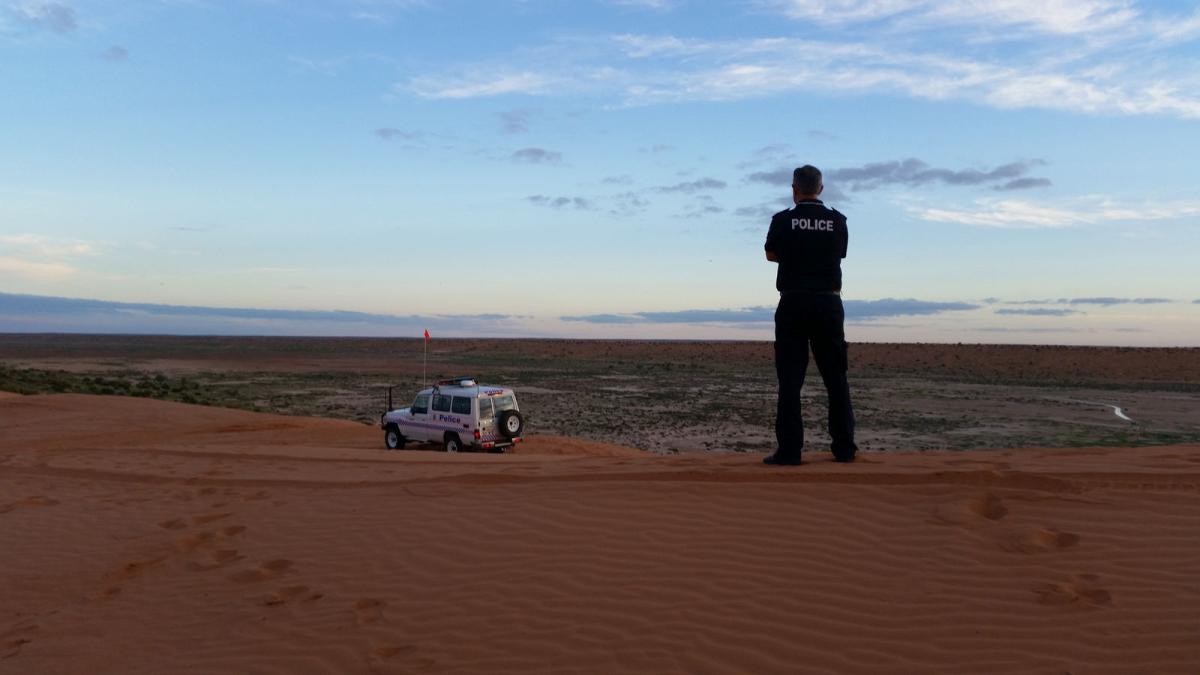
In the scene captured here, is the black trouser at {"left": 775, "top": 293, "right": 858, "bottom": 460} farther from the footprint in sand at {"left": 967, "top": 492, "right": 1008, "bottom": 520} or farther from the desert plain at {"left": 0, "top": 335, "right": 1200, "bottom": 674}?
the footprint in sand at {"left": 967, "top": 492, "right": 1008, "bottom": 520}

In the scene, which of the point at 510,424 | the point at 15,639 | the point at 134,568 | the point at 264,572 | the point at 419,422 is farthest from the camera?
the point at 419,422

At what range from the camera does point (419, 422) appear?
763 inches

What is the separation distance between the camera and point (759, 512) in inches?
258

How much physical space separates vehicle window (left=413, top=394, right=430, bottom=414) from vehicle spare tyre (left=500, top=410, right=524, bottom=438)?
75.5 inches

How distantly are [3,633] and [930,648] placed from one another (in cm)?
579

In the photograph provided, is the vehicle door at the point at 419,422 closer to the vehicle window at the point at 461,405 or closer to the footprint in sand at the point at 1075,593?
the vehicle window at the point at 461,405

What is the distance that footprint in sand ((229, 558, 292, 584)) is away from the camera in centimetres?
632

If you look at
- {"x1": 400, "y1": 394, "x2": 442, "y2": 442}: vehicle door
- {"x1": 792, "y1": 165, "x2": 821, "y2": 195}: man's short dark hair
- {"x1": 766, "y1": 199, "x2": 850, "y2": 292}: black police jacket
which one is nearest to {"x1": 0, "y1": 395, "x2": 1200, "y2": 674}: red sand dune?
{"x1": 766, "y1": 199, "x2": 850, "y2": 292}: black police jacket

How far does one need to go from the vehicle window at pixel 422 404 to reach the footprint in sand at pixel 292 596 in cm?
1340

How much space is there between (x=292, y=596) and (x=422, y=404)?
13733mm

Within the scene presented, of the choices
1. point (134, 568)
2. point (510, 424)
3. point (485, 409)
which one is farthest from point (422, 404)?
point (134, 568)

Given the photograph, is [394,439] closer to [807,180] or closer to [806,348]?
[806,348]

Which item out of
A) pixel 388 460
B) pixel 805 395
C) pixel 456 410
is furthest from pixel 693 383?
pixel 388 460

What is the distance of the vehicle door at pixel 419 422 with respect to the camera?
63.0 ft
